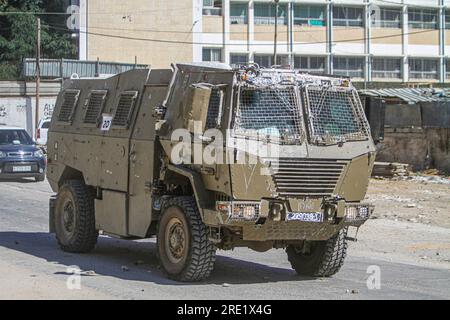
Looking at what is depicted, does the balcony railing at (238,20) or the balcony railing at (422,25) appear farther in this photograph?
the balcony railing at (422,25)

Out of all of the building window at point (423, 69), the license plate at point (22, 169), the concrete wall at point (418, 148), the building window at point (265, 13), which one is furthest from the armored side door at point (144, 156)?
the building window at point (423, 69)

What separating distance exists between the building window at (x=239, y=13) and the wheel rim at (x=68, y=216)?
5160 cm

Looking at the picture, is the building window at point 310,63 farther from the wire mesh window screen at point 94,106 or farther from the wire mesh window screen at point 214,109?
the wire mesh window screen at point 214,109

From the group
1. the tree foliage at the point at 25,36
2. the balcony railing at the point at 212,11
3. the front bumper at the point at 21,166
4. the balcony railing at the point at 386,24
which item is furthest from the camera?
the balcony railing at the point at 386,24

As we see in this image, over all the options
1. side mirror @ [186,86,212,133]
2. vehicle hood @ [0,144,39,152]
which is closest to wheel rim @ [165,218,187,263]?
side mirror @ [186,86,212,133]

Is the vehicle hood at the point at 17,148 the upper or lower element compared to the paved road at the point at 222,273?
upper

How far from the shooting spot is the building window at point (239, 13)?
62438 millimetres

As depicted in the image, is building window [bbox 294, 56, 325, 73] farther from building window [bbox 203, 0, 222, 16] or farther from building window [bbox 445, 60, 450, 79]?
building window [bbox 445, 60, 450, 79]

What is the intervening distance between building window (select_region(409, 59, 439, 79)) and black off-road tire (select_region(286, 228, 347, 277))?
6158cm

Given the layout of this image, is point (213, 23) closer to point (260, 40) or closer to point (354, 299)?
point (260, 40)

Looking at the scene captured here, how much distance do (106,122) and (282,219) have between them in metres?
3.62

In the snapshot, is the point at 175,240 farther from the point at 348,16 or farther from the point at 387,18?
the point at 387,18

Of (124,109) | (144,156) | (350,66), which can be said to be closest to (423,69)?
(350,66)

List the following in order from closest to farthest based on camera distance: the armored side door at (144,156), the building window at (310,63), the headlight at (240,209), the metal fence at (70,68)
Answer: the headlight at (240,209), the armored side door at (144,156), the metal fence at (70,68), the building window at (310,63)
